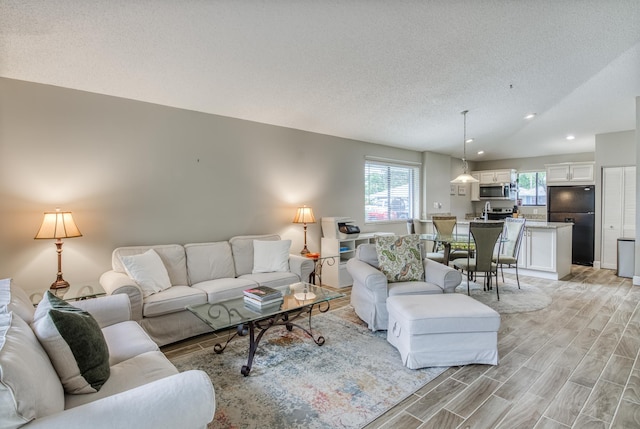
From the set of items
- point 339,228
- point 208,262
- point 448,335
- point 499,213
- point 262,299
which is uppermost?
point 499,213

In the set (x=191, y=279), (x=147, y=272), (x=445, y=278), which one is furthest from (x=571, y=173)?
(x=147, y=272)

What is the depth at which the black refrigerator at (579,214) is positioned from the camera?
21.2 ft

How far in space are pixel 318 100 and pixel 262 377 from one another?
3.21 m

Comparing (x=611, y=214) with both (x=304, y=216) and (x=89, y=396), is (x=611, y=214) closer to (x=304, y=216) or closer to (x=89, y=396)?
(x=304, y=216)

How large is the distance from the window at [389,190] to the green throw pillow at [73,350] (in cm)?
500

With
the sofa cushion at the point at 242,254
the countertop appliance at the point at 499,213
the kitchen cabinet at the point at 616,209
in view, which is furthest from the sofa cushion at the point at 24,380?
the countertop appliance at the point at 499,213

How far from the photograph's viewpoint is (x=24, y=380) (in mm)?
1089

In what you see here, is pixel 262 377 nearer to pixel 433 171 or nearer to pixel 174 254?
pixel 174 254

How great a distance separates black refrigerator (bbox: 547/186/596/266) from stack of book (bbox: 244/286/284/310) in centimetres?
676

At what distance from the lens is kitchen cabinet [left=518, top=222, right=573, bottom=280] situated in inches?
208

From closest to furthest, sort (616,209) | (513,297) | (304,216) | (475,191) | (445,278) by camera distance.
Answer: (445,278) < (513,297) < (304,216) < (616,209) < (475,191)

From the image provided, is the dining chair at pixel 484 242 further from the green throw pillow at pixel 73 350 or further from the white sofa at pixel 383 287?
the green throw pillow at pixel 73 350

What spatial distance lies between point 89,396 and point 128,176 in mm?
2600

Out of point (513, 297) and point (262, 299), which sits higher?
point (262, 299)
